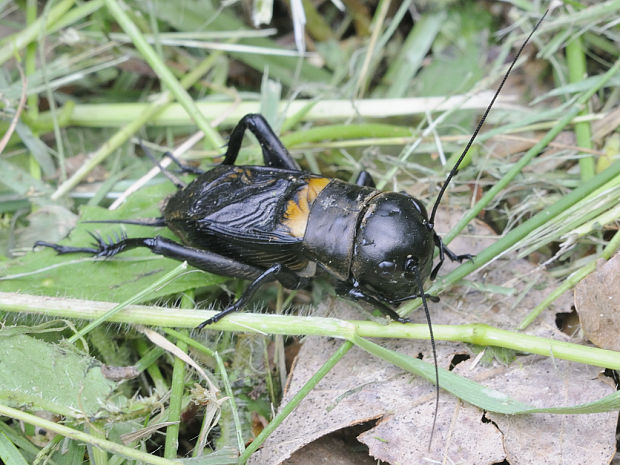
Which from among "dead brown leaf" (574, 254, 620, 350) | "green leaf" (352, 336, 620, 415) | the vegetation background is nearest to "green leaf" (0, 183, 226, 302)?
the vegetation background

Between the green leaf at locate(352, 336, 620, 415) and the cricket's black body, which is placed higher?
the cricket's black body

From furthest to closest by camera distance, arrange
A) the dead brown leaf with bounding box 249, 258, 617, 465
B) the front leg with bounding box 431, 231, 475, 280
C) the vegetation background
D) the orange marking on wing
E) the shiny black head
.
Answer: the orange marking on wing → the front leg with bounding box 431, 231, 475, 280 → the shiny black head → the vegetation background → the dead brown leaf with bounding box 249, 258, 617, 465

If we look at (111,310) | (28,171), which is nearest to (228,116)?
(28,171)

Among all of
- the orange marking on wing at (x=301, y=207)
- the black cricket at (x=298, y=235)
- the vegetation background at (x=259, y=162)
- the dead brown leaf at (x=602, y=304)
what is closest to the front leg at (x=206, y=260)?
the black cricket at (x=298, y=235)

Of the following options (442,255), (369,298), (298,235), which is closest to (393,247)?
(369,298)

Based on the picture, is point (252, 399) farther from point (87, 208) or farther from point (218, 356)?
point (87, 208)

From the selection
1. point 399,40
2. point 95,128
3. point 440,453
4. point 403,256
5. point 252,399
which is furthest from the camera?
point 399,40

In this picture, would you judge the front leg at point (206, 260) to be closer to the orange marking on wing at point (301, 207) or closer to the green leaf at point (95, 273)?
the green leaf at point (95, 273)

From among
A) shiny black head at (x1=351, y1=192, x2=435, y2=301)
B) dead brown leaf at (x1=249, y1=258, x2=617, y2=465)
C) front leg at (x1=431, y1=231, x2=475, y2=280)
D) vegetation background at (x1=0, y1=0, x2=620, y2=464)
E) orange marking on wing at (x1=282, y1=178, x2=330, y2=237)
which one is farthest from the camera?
orange marking on wing at (x1=282, y1=178, x2=330, y2=237)

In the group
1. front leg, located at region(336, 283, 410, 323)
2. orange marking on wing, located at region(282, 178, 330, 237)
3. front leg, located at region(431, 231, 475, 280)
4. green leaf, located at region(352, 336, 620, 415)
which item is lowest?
green leaf, located at region(352, 336, 620, 415)

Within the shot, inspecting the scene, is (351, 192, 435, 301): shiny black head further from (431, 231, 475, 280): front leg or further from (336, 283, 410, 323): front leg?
(431, 231, 475, 280): front leg
